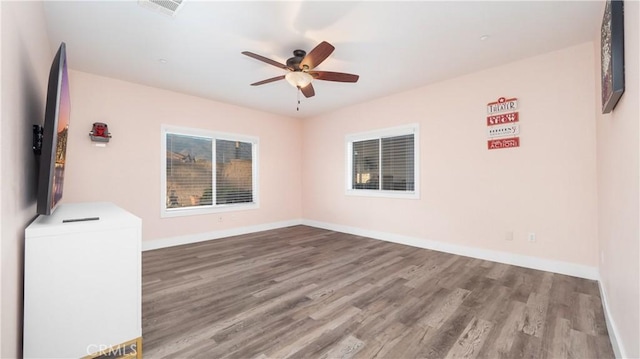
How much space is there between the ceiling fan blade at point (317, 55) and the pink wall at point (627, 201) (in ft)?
6.35

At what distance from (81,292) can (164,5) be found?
2.32 metres

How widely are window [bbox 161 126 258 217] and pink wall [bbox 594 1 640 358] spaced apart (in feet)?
17.1

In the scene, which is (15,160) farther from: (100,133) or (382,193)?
(382,193)

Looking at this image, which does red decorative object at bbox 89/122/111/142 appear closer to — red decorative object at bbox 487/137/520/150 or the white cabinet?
the white cabinet

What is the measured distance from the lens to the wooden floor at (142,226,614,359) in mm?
1789

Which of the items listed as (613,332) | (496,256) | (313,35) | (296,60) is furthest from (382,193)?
(613,332)

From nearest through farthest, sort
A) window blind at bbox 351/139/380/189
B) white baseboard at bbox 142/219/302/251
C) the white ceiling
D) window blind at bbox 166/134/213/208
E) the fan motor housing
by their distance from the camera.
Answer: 1. the white ceiling
2. the fan motor housing
3. white baseboard at bbox 142/219/302/251
4. window blind at bbox 166/134/213/208
5. window blind at bbox 351/139/380/189

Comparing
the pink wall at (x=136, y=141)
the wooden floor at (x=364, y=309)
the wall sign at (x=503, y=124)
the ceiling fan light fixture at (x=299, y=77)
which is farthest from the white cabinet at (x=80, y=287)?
the wall sign at (x=503, y=124)

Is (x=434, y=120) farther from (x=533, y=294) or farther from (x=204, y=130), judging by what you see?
(x=204, y=130)

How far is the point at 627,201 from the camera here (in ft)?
4.94

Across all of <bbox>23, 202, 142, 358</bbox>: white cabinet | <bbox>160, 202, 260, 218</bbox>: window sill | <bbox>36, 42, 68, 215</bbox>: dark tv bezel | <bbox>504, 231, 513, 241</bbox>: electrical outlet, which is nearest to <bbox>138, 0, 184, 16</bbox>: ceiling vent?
<bbox>36, 42, 68, 215</bbox>: dark tv bezel

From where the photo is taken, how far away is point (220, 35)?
277 centimetres

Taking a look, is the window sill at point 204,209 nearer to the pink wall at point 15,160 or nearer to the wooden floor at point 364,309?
the wooden floor at point 364,309

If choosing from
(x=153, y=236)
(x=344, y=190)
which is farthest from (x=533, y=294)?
(x=153, y=236)
